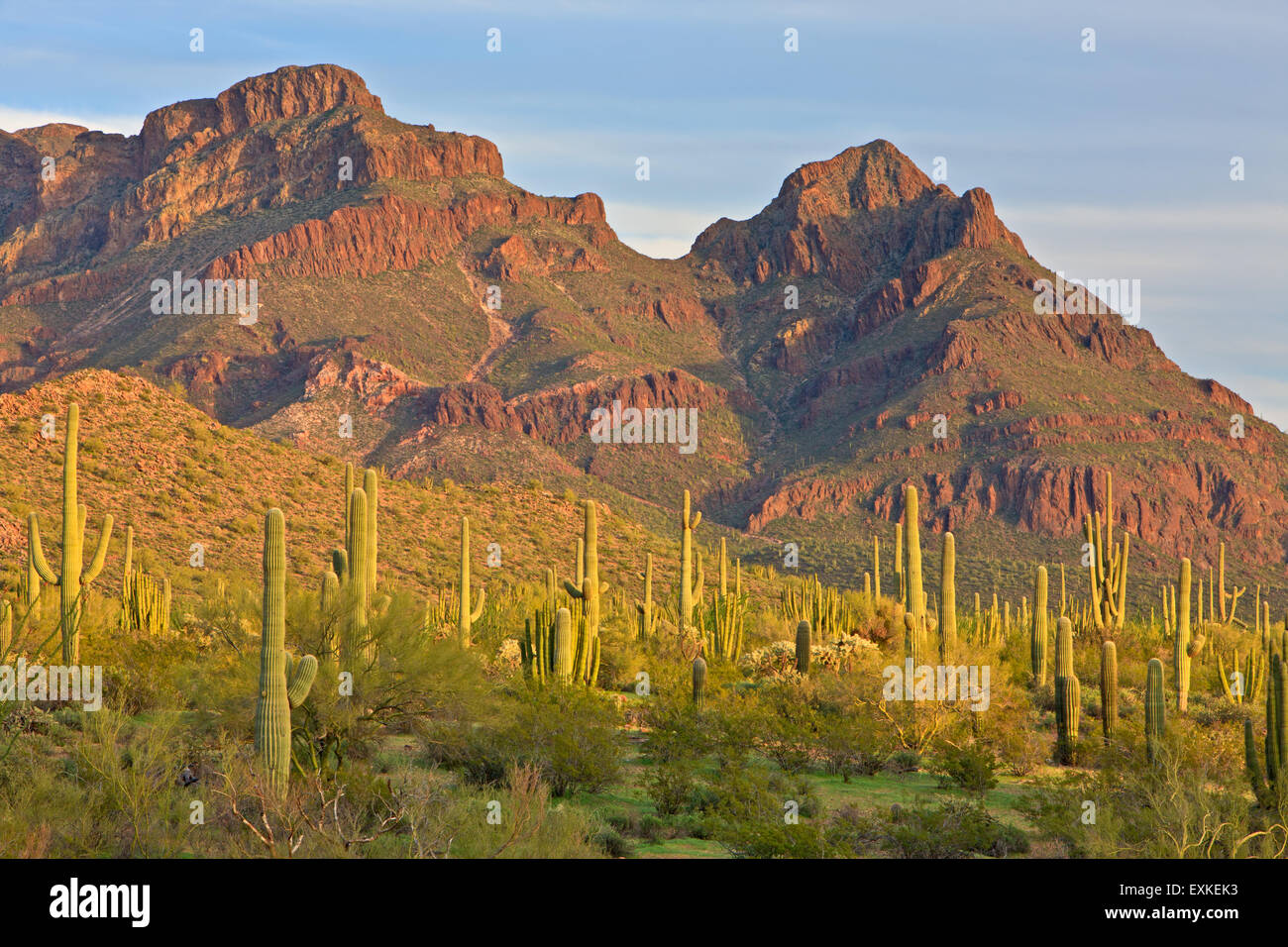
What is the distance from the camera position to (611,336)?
451 feet

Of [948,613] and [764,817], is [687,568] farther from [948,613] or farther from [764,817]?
[764,817]

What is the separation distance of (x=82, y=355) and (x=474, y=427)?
42.1 meters

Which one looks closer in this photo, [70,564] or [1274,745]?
[1274,745]

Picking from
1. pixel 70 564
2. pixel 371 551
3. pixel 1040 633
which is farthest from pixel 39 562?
pixel 1040 633

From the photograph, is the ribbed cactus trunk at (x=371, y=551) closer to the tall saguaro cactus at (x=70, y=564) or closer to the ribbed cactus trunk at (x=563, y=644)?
the ribbed cactus trunk at (x=563, y=644)

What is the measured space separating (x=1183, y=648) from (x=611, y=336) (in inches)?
4571

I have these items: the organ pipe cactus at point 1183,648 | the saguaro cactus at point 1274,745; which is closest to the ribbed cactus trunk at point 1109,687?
the saguaro cactus at point 1274,745

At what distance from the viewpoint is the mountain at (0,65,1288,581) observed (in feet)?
322

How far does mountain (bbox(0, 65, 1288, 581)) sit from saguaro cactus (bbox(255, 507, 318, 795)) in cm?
6322

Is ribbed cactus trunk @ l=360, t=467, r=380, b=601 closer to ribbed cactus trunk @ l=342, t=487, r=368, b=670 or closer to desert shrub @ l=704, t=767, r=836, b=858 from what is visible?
ribbed cactus trunk @ l=342, t=487, r=368, b=670

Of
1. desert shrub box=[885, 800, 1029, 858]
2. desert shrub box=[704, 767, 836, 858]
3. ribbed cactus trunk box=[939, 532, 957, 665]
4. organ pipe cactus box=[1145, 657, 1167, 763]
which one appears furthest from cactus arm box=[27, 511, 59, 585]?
organ pipe cactus box=[1145, 657, 1167, 763]

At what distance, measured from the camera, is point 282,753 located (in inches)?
449

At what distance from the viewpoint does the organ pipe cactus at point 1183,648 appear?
2311 cm
